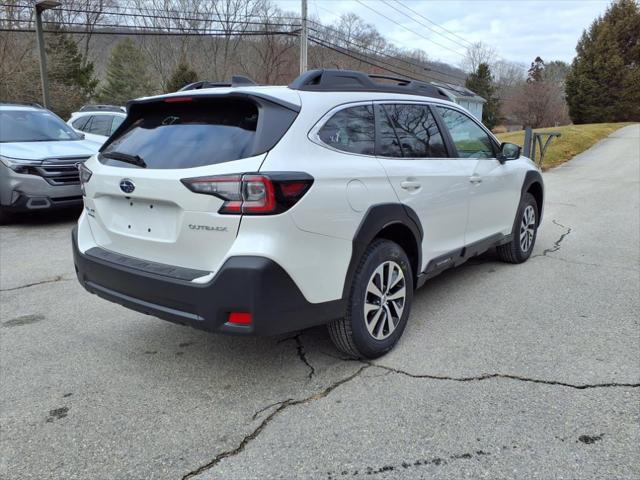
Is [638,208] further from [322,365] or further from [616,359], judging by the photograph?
[322,365]

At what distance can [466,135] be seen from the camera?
4.61m

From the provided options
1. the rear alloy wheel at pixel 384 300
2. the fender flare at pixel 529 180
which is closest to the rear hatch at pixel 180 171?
the rear alloy wheel at pixel 384 300

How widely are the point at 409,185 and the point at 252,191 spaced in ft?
4.44

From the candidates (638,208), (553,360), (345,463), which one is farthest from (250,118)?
(638,208)

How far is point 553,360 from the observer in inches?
133

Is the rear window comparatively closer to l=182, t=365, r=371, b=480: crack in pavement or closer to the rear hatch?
the rear hatch

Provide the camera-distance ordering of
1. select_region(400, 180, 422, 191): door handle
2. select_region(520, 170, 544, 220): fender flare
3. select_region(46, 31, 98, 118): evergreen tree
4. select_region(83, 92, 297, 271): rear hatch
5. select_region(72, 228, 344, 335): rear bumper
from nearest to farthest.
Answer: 1. select_region(72, 228, 344, 335): rear bumper
2. select_region(83, 92, 297, 271): rear hatch
3. select_region(400, 180, 422, 191): door handle
4. select_region(520, 170, 544, 220): fender flare
5. select_region(46, 31, 98, 118): evergreen tree

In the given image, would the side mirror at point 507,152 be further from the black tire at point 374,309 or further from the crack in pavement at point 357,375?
the crack in pavement at point 357,375

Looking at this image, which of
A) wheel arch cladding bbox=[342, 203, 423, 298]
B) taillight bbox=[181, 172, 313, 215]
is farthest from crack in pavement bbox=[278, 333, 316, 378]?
taillight bbox=[181, 172, 313, 215]

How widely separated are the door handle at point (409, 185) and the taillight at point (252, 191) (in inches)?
41.6

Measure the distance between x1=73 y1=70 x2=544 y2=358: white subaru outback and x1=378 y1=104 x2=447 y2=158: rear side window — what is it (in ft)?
0.04

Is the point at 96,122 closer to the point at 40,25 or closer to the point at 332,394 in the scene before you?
the point at 40,25

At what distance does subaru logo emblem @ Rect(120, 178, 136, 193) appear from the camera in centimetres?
294

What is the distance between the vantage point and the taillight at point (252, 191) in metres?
2.55
